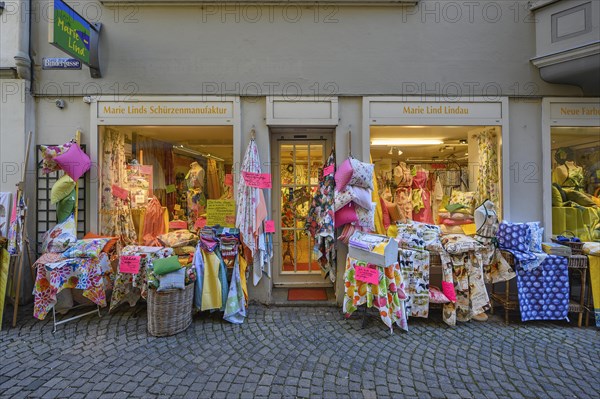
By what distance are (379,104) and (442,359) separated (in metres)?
3.34

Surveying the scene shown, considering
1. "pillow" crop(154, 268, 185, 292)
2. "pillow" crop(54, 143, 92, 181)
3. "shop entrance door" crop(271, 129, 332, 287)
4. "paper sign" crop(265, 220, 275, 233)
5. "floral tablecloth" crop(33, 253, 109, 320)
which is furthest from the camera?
"shop entrance door" crop(271, 129, 332, 287)

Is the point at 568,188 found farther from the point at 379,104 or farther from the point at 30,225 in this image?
the point at 30,225

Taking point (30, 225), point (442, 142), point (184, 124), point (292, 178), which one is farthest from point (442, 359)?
point (30, 225)

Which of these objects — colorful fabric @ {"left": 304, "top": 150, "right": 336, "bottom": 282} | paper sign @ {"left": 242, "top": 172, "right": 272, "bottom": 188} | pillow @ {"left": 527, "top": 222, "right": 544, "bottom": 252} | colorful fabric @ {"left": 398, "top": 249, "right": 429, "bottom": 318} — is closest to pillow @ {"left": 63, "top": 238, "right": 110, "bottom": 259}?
paper sign @ {"left": 242, "top": 172, "right": 272, "bottom": 188}

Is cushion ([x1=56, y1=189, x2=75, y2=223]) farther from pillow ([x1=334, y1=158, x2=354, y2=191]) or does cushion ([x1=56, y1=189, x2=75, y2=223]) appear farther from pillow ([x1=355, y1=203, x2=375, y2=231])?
pillow ([x1=355, y1=203, x2=375, y2=231])

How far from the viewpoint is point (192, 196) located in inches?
186

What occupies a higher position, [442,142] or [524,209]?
[442,142]

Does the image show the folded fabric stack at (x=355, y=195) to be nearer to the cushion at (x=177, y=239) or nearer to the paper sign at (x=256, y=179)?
the paper sign at (x=256, y=179)

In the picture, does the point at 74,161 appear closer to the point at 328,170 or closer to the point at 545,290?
the point at 328,170

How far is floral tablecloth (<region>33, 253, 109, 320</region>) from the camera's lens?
11.2ft

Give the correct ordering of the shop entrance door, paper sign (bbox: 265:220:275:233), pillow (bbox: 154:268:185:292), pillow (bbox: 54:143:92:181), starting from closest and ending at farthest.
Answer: pillow (bbox: 154:268:185:292) < pillow (bbox: 54:143:92:181) < paper sign (bbox: 265:220:275:233) < the shop entrance door

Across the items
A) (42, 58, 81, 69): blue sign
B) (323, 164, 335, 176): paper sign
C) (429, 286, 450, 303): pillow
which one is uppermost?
(42, 58, 81, 69): blue sign

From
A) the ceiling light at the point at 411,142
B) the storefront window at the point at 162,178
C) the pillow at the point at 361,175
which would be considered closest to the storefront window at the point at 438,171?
the ceiling light at the point at 411,142

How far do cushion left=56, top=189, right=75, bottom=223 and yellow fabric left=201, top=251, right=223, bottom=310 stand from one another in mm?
2007
